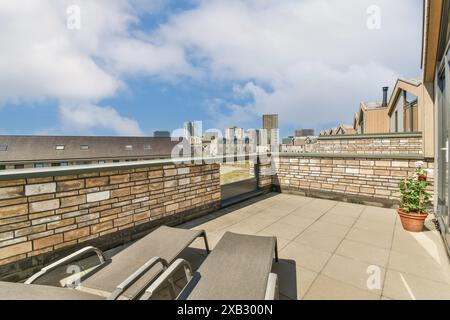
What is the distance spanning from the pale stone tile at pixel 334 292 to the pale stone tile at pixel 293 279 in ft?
0.25

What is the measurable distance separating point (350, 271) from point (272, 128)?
1088cm

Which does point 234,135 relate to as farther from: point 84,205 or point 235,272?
point 235,272

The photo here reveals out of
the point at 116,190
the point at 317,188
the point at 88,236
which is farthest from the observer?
the point at 317,188

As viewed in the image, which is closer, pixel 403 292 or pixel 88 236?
pixel 403 292

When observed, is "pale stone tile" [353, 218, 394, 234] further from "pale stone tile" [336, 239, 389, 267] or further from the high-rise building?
the high-rise building

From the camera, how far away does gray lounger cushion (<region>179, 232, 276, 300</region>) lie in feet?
6.20

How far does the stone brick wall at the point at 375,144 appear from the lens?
9.01 m

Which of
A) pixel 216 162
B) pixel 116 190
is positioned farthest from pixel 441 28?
pixel 116 190

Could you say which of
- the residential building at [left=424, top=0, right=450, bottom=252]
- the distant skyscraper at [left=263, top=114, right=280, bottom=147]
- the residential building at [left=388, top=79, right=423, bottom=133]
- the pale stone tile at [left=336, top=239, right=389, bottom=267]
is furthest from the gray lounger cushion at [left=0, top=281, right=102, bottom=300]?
the residential building at [left=388, top=79, right=423, bottom=133]

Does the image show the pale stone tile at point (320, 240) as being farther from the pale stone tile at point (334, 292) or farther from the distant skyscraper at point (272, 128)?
the distant skyscraper at point (272, 128)

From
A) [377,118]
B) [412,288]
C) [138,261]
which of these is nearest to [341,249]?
[412,288]

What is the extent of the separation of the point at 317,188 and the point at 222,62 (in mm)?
12749
